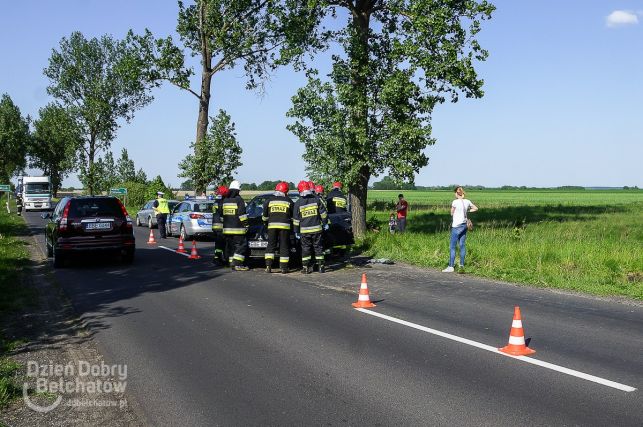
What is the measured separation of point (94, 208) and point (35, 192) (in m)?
44.7

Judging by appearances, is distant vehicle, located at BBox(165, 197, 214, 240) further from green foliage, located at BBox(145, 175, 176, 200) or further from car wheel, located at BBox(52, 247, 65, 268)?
green foliage, located at BBox(145, 175, 176, 200)

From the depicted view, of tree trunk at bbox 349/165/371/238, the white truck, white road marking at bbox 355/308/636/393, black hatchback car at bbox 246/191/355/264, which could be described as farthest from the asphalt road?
the white truck

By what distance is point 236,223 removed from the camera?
13.4m

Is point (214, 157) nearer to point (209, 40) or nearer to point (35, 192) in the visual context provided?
point (209, 40)

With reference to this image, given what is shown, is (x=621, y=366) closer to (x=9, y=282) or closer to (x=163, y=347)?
(x=163, y=347)

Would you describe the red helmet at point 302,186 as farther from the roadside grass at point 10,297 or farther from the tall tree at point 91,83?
the tall tree at point 91,83

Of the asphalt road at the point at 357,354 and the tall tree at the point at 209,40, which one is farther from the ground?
the tall tree at the point at 209,40

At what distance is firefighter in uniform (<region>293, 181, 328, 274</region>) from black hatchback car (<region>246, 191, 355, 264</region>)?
35.8 inches

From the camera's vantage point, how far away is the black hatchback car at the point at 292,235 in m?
14.0

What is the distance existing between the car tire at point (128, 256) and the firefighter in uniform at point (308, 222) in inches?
181

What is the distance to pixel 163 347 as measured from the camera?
6816 millimetres

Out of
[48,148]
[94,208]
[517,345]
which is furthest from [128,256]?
[48,148]

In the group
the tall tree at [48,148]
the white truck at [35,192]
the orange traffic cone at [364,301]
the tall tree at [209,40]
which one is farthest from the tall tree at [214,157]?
the tall tree at [48,148]

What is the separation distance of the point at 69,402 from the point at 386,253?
12.0 meters
